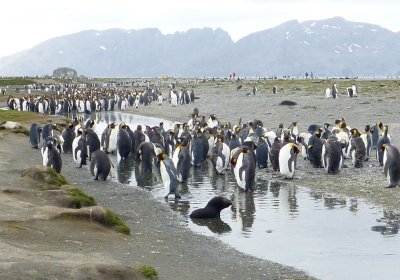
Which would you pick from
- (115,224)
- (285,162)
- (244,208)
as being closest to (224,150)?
(285,162)

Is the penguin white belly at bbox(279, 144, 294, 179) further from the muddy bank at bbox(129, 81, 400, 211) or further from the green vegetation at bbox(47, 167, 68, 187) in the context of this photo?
the green vegetation at bbox(47, 167, 68, 187)

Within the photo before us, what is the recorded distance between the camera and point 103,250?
9445 millimetres

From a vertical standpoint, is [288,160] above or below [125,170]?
Answer: above

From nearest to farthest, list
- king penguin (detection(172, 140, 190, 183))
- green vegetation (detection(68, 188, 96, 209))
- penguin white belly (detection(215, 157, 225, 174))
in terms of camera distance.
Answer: green vegetation (detection(68, 188, 96, 209)) < king penguin (detection(172, 140, 190, 183)) < penguin white belly (detection(215, 157, 225, 174))

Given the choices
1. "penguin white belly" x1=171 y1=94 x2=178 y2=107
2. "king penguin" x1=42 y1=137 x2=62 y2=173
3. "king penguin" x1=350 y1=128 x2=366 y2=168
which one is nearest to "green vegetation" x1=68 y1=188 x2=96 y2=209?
"king penguin" x1=42 y1=137 x2=62 y2=173

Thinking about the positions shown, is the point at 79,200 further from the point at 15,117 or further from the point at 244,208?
the point at 15,117

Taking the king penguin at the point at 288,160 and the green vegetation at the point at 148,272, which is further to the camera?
the king penguin at the point at 288,160

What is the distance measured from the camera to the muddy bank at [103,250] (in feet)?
25.2

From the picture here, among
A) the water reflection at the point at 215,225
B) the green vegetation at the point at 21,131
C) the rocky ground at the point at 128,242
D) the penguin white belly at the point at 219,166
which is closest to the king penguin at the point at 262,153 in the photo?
the penguin white belly at the point at 219,166

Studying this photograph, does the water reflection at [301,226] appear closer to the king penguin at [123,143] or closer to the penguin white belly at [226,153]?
the penguin white belly at [226,153]

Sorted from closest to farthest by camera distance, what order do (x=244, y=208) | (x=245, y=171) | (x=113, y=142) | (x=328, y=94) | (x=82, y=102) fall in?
(x=244, y=208)
(x=245, y=171)
(x=113, y=142)
(x=328, y=94)
(x=82, y=102)

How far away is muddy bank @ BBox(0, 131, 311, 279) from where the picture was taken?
7.68m

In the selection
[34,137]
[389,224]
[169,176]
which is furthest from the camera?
[34,137]

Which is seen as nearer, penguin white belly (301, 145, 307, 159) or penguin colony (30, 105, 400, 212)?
penguin colony (30, 105, 400, 212)
